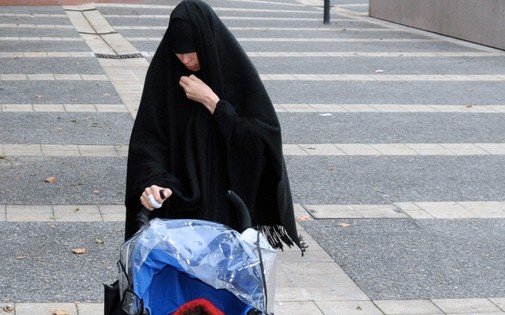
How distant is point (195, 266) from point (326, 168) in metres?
6.27

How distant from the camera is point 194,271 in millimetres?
3328

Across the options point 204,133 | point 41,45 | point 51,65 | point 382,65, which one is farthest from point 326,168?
point 41,45

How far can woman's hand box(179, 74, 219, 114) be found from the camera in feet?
12.7

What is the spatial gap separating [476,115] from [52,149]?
17.1 feet

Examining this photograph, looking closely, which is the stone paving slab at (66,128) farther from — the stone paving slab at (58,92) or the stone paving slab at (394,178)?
the stone paving slab at (394,178)

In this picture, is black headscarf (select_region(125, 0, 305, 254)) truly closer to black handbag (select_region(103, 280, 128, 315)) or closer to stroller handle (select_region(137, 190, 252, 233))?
stroller handle (select_region(137, 190, 252, 233))

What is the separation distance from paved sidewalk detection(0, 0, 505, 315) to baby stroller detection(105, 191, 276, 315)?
8.09 ft

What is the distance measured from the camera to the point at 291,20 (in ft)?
78.0

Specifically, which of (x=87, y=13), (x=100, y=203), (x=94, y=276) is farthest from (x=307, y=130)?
(x=87, y=13)

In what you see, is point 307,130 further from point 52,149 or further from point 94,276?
point 94,276

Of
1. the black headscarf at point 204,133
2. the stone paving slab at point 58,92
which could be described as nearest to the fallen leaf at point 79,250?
the black headscarf at point 204,133

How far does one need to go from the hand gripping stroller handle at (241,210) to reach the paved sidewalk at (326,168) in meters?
2.24

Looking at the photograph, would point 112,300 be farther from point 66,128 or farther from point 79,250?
point 66,128

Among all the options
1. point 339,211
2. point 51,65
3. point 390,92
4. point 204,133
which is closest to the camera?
point 204,133
